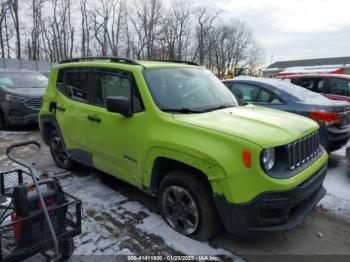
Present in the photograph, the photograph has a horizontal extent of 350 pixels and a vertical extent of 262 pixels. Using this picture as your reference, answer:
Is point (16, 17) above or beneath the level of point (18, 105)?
above

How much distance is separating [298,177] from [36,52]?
58.2m

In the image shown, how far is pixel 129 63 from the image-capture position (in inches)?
173

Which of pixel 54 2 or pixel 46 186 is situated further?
pixel 54 2

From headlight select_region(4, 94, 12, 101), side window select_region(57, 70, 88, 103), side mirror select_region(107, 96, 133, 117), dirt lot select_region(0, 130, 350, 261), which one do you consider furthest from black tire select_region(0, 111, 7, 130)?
side mirror select_region(107, 96, 133, 117)

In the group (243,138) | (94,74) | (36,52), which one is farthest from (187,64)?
(36,52)

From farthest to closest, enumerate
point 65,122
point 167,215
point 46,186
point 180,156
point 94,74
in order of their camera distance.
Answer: point 65,122
point 94,74
point 167,215
point 180,156
point 46,186

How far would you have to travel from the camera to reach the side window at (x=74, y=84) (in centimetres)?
493

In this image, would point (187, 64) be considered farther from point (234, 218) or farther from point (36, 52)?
point (36, 52)

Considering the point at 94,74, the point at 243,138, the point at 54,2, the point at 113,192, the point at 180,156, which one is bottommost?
the point at 113,192

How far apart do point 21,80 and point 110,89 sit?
283 inches

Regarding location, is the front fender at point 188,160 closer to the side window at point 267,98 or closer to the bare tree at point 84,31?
the side window at point 267,98

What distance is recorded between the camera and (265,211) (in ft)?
10.2

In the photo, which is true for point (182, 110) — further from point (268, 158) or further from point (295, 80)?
point (295, 80)

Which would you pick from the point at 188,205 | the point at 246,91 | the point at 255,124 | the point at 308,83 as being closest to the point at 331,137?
the point at 246,91
